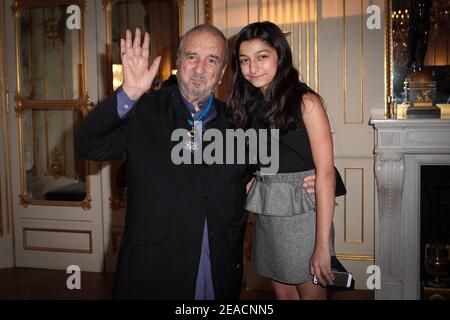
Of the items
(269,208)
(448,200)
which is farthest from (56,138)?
(448,200)

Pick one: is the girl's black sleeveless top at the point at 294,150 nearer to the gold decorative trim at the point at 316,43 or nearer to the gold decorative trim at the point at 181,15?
the gold decorative trim at the point at 316,43

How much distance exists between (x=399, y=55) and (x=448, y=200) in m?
1.14

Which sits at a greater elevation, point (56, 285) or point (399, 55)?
point (399, 55)

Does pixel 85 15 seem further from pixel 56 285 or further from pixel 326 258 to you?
pixel 326 258

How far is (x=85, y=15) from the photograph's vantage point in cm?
389

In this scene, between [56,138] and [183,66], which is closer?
[183,66]

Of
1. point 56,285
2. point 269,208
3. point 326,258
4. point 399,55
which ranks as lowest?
point 56,285

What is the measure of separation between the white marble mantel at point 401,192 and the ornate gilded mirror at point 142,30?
1704 millimetres

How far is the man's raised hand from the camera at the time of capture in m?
1.41

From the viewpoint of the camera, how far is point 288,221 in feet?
5.73

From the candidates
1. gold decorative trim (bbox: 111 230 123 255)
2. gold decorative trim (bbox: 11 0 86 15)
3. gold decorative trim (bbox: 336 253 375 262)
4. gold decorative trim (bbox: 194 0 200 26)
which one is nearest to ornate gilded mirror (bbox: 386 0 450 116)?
gold decorative trim (bbox: 336 253 375 262)

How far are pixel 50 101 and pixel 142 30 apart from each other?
1.01 m

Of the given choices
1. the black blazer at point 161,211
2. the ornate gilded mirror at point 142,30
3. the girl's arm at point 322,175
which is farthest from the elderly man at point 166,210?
the ornate gilded mirror at point 142,30

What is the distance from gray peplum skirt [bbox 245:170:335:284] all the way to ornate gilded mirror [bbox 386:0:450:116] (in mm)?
1901
